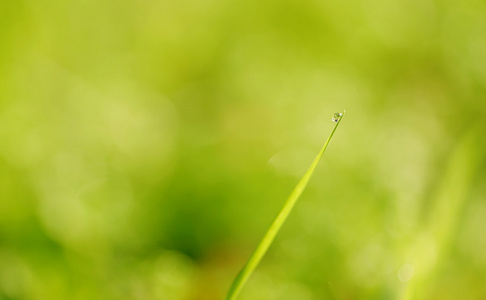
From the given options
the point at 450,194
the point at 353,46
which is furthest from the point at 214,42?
the point at 450,194

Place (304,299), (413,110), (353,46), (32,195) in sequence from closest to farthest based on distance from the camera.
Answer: (304,299), (32,195), (413,110), (353,46)

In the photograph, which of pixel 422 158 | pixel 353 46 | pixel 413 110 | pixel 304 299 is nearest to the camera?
pixel 304 299

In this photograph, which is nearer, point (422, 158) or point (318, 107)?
point (422, 158)

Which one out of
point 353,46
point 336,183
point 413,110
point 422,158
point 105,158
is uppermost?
point 353,46

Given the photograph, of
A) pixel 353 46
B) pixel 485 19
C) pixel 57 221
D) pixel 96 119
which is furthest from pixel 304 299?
pixel 485 19

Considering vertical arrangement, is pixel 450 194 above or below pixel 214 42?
below

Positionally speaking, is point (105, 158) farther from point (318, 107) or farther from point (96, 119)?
point (318, 107)
